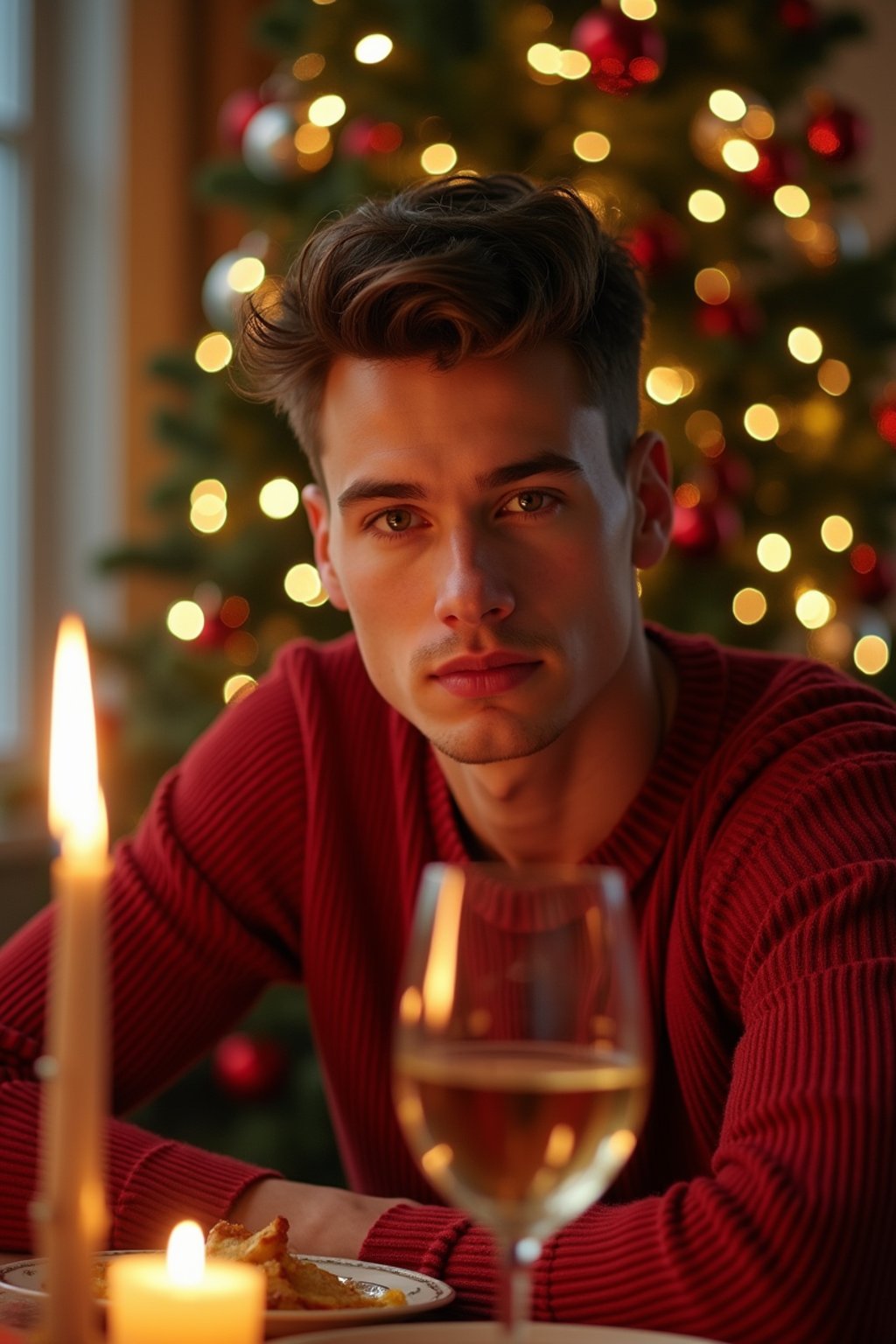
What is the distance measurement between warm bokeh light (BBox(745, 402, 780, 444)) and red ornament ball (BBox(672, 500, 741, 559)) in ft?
0.91

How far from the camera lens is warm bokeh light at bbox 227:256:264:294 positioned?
2.77 meters

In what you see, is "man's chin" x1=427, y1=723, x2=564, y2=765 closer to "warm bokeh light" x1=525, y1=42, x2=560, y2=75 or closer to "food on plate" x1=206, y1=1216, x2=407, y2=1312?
"food on plate" x1=206, y1=1216, x2=407, y2=1312

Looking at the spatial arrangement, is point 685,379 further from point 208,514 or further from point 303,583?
point 208,514

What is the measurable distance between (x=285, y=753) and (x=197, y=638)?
1284 mm

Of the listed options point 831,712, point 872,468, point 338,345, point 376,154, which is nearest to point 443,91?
point 376,154

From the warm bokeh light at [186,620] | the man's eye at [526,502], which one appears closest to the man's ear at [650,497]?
the man's eye at [526,502]

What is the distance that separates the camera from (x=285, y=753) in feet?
5.40

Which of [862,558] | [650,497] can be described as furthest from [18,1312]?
[862,558]

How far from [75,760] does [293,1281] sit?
42 cm

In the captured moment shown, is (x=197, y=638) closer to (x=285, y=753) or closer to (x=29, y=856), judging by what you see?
(x=29, y=856)

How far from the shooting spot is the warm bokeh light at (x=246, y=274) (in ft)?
9.10

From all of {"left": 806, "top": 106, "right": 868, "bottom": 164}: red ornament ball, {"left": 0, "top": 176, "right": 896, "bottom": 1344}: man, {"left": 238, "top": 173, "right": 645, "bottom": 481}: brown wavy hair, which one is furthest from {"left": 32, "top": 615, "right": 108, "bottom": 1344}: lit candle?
{"left": 806, "top": 106, "right": 868, "bottom": 164}: red ornament ball

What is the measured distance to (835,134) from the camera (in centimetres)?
293

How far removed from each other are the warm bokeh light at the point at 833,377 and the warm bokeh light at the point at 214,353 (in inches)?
41.9
